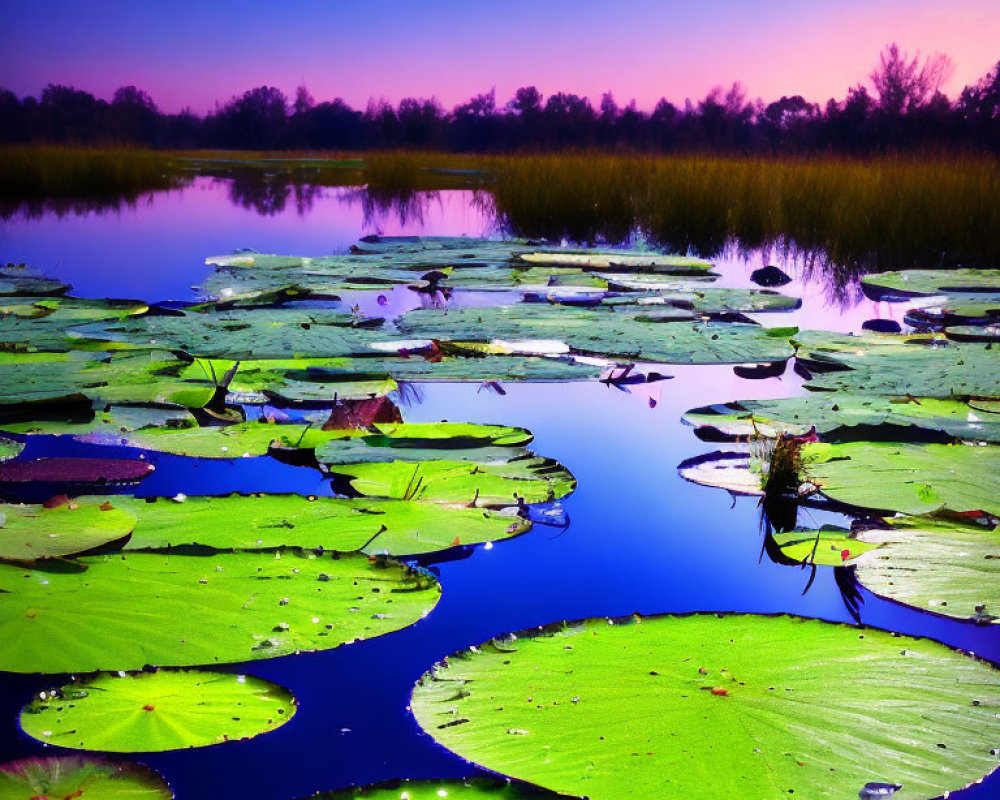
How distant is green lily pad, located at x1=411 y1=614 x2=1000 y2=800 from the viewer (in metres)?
1.12

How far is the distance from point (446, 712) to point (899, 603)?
0.79 m

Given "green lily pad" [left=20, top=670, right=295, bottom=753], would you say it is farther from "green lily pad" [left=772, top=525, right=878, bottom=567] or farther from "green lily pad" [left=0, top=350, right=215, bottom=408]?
"green lily pad" [left=0, top=350, right=215, bottom=408]

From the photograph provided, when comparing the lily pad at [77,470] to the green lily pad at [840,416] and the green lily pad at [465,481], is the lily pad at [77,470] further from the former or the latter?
the green lily pad at [840,416]

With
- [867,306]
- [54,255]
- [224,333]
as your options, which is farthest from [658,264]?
[54,255]

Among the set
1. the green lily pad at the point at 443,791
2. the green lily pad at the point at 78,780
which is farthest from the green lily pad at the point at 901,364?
the green lily pad at the point at 78,780

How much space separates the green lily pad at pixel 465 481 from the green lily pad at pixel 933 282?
3.53 m

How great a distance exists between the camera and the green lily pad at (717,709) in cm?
112

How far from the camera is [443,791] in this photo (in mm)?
→ 1076

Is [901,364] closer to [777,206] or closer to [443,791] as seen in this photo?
[443,791]

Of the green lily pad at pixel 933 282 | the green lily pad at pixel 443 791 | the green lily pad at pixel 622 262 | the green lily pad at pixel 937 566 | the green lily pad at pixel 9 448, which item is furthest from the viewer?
the green lily pad at pixel 622 262

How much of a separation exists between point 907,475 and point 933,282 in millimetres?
3616

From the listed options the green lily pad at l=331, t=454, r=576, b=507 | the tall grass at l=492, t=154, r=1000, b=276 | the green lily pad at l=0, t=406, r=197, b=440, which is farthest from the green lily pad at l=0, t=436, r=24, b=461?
the tall grass at l=492, t=154, r=1000, b=276

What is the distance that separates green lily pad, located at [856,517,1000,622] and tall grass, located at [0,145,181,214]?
36.0 feet

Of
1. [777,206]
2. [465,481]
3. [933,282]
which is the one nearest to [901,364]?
[465,481]
